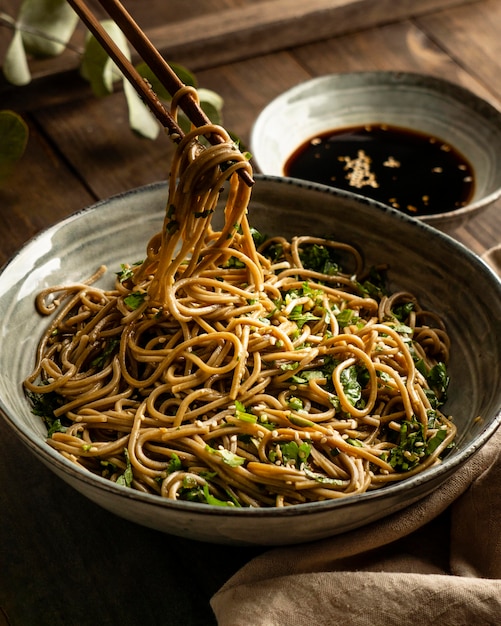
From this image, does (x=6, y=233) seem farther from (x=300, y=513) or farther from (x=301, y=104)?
(x=300, y=513)

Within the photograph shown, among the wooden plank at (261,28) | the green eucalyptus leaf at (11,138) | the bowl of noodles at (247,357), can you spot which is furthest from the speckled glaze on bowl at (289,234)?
the wooden plank at (261,28)

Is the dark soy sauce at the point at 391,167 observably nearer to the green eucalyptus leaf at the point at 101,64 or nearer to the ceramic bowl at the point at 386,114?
the ceramic bowl at the point at 386,114

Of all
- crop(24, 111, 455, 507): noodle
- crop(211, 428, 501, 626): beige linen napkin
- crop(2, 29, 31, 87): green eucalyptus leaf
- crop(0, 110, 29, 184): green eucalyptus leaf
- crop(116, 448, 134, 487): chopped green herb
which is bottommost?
crop(211, 428, 501, 626): beige linen napkin

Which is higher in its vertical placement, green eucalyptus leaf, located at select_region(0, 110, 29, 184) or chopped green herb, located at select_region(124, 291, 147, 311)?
green eucalyptus leaf, located at select_region(0, 110, 29, 184)

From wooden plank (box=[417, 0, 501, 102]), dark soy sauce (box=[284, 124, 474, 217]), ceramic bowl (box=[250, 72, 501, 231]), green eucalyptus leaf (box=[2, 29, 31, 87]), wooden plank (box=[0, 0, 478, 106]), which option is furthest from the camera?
wooden plank (box=[417, 0, 501, 102])

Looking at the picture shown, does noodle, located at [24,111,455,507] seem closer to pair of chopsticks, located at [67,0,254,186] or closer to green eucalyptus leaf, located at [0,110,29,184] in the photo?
pair of chopsticks, located at [67,0,254,186]

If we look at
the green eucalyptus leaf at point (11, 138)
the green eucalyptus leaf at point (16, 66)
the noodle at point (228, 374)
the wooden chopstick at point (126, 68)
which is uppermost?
the green eucalyptus leaf at point (16, 66)

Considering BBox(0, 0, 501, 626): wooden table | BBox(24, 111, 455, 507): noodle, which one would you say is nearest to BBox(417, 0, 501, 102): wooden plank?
BBox(0, 0, 501, 626): wooden table
